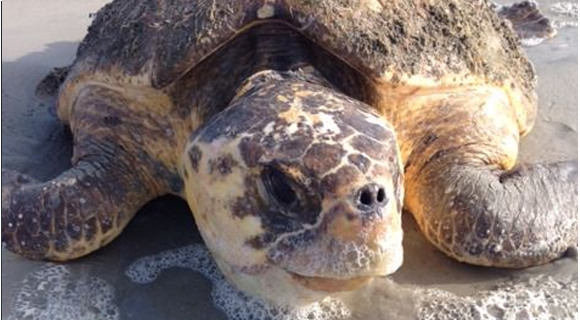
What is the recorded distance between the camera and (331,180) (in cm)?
200

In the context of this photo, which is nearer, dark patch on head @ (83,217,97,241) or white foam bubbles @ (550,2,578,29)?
dark patch on head @ (83,217,97,241)

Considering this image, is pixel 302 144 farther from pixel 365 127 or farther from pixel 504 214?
pixel 504 214

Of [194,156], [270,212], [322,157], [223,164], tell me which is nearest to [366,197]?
[322,157]

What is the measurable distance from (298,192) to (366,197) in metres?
0.18

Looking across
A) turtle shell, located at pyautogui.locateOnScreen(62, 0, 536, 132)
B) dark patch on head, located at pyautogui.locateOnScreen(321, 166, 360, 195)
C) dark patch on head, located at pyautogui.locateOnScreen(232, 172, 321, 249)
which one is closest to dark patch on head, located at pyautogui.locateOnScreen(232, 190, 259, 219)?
dark patch on head, located at pyautogui.locateOnScreen(232, 172, 321, 249)

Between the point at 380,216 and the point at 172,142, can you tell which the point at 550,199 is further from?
the point at 172,142

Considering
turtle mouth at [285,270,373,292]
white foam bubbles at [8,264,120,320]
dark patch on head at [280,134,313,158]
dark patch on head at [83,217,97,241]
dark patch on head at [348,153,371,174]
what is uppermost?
dark patch on head at [280,134,313,158]

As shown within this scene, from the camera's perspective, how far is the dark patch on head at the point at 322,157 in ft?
6.66

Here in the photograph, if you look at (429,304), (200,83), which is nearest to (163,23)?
(200,83)

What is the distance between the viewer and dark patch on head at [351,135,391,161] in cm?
209

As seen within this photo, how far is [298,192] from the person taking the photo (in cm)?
Result: 204

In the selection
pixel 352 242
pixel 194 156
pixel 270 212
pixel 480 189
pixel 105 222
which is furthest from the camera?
pixel 105 222

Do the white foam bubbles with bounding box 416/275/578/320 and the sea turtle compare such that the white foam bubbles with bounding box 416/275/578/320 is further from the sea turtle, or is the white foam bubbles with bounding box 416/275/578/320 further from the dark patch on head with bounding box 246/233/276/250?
the dark patch on head with bounding box 246/233/276/250

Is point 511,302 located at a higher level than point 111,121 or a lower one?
lower
